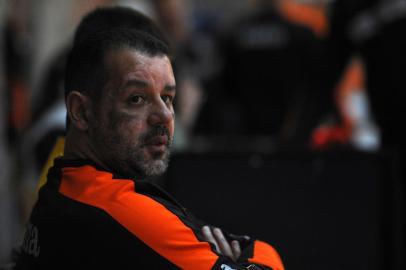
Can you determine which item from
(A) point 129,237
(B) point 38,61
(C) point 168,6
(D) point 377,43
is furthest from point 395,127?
(B) point 38,61

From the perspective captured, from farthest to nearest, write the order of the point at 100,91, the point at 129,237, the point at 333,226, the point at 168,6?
the point at 168,6 → the point at 333,226 → the point at 100,91 → the point at 129,237

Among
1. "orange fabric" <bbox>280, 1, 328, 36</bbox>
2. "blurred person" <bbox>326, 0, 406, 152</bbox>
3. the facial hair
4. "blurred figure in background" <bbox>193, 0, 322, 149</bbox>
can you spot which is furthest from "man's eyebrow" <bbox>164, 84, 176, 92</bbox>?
"blurred figure in background" <bbox>193, 0, 322, 149</bbox>

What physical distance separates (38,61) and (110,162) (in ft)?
25.2

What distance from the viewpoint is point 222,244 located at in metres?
2.54

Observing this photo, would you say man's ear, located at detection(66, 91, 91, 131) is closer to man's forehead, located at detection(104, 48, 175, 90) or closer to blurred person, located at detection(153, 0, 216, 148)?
man's forehead, located at detection(104, 48, 175, 90)

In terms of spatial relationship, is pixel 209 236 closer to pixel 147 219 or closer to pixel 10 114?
pixel 147 219

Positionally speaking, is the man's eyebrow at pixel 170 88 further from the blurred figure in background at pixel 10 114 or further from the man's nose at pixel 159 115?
the blurred figure in background at pixel 10 114

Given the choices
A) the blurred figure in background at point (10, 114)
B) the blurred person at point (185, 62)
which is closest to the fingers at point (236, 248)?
the blurred person at point (185, 62)

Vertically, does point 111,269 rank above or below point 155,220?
below

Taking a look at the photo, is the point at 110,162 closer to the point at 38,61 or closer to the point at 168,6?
the point at 168,6

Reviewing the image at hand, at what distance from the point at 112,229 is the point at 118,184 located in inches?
5.5

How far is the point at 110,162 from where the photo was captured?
2486mm

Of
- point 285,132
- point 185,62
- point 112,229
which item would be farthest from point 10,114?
point 112,229

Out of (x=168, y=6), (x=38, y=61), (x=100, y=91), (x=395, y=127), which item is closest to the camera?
(x=100, y=91)
